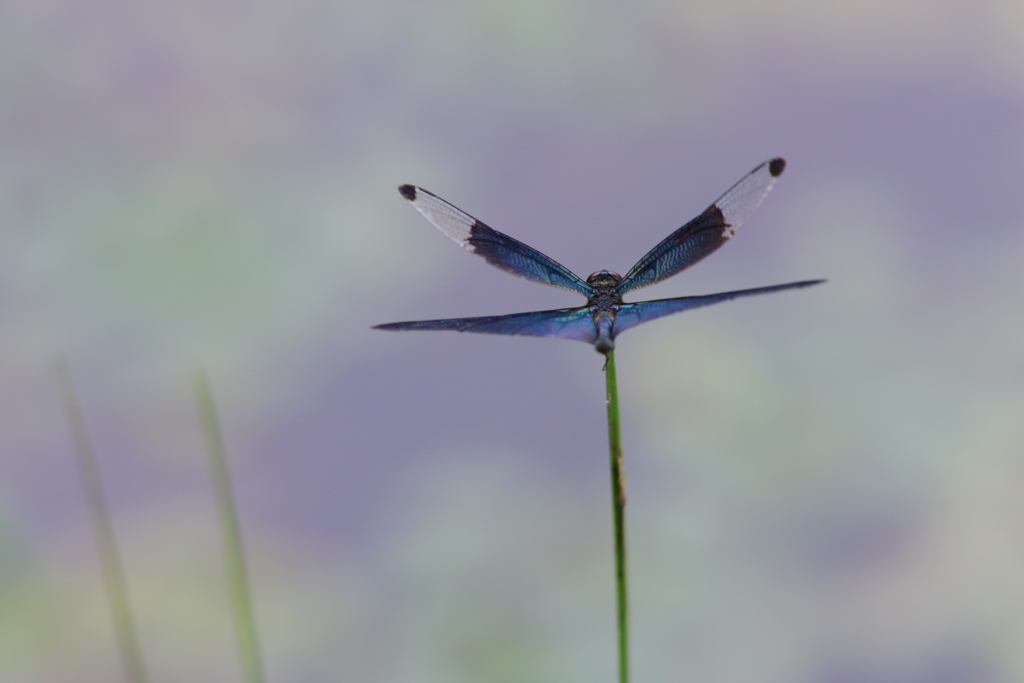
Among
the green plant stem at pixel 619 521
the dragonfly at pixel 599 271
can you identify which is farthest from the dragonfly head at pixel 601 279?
the green plant stem at pixel 619 521

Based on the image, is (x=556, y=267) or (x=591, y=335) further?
(x=556, y=267)

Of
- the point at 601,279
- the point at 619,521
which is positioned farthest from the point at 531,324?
the point at 619,521

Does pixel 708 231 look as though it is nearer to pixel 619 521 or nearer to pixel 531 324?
pixel 531 324

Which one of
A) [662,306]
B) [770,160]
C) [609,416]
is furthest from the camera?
[770,160]

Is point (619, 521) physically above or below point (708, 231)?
below

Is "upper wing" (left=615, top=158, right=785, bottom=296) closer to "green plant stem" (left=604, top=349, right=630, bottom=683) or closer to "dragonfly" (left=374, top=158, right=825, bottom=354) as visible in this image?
"dragonfly" (left=374, top=158, right=825, bottom=354)

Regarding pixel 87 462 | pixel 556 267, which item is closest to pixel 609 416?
pixel 87 462

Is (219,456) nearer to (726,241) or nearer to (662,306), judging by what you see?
(662,306)
